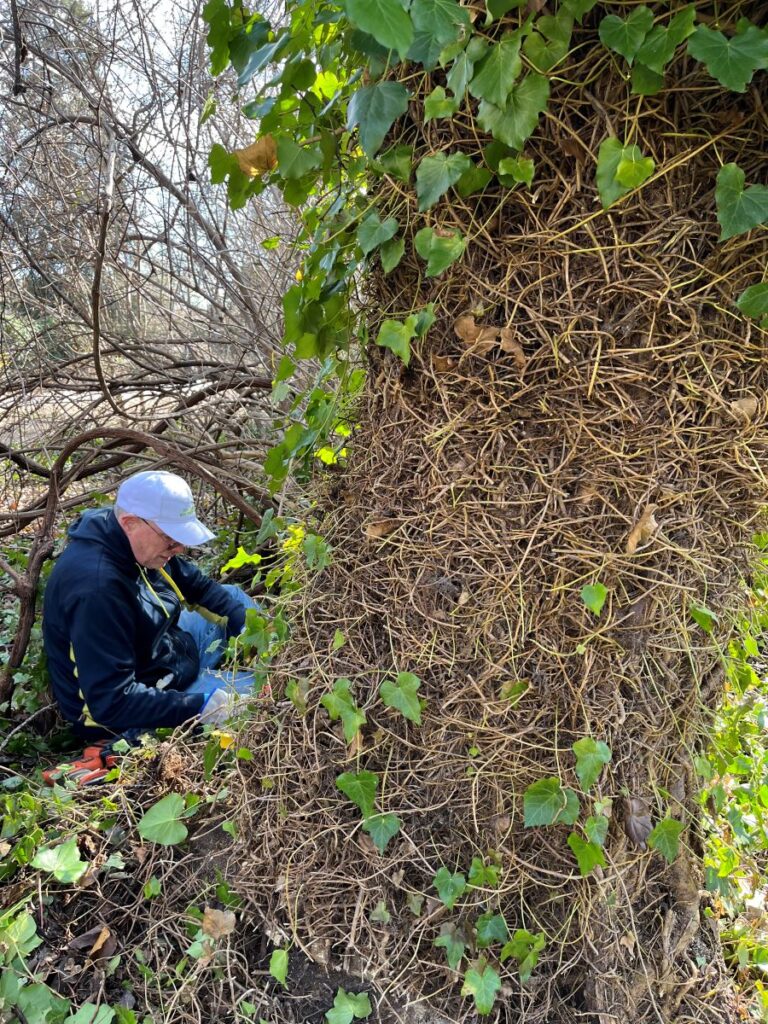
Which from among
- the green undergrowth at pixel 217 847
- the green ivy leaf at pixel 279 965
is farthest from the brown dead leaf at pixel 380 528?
the green ivy leaf at pixel 279 965

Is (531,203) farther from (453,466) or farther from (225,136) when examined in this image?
(225,136)

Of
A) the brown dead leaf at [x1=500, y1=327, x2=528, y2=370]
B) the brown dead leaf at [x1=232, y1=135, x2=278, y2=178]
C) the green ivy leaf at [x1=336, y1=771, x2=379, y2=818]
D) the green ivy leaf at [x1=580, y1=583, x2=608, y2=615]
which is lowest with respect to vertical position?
the green ivy leaf at [x1=336, y1=771, x2=379, y2=818]

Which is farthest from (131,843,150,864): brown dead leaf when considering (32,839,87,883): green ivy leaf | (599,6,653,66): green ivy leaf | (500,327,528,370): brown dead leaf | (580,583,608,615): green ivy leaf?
(599,6,653,66): green ivy leaf

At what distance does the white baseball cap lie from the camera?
276 cm

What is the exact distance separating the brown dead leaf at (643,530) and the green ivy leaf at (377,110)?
87 centimetres

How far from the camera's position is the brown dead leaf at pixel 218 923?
181cm

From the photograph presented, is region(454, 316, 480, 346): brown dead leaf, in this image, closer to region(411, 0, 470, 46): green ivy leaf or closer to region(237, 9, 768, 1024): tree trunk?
region(237, 9, 768, 1024): tree trunk

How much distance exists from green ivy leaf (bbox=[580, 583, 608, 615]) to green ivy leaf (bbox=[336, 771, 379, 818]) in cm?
63

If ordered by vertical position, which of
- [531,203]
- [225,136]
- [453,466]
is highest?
[225,136]

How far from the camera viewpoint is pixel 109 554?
9.21ft

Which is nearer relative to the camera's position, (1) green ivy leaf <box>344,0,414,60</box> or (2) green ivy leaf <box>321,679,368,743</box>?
(1) green ivy leaf <box>344,0,414,60</box>

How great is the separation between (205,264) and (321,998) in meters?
3.67

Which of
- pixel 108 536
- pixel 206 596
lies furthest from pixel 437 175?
pixel 206 596

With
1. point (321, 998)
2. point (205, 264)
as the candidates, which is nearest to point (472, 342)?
point (321, 998)
